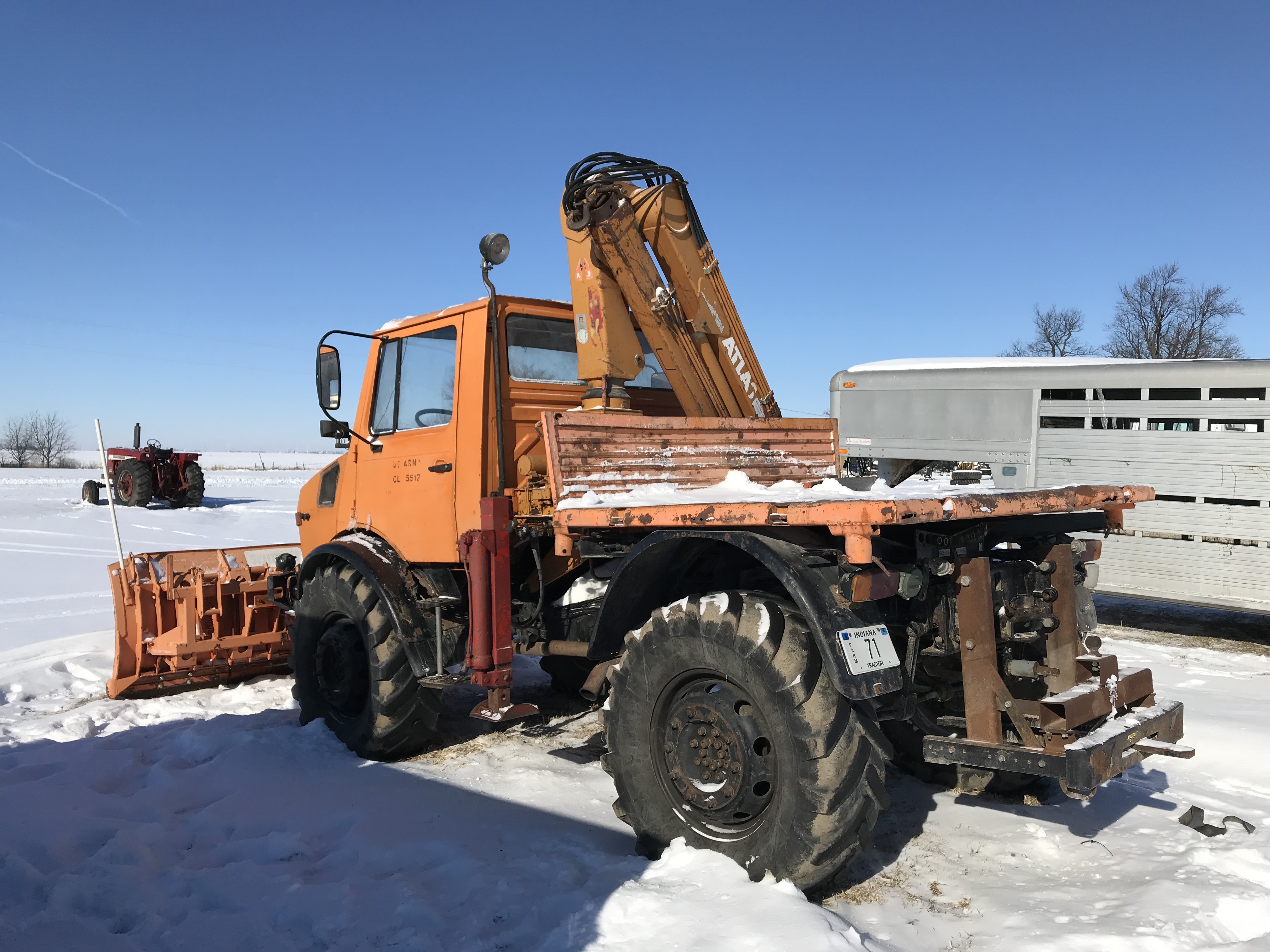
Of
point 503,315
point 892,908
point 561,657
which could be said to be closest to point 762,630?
point 892,908

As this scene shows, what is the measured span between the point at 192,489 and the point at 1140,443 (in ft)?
72.4

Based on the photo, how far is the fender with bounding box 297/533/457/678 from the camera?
5.05m

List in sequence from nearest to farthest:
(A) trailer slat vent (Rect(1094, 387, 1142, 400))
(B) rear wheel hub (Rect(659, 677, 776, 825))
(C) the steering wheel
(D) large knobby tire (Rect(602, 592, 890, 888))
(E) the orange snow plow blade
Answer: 1. (D) large knobby tire (Rect(602, 592, 890, 888))
2. (B) rear wheel hub (Rect(659, 677, 776, 825))
3. (C) the steering wheel
4. (E) the orange snow plow blade
5. (A) trailer slat vent (Rect(1094, 387, 1142, 400))

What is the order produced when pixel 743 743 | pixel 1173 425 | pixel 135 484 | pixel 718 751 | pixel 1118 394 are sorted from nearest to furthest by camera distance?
pixel 743 743
pixel 718 751
pixel 1173 425
pixel 1118 394
pixel 135 484

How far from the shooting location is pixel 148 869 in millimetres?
3645

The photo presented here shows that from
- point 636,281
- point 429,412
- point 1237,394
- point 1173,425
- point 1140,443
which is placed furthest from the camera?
point 1140,443

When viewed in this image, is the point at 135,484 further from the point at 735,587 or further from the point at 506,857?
the point at 735,587

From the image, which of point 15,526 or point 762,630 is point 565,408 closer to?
point 762,630

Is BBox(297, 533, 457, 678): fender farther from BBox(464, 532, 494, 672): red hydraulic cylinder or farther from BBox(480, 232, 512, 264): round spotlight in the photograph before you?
BBox(480, 232, 512, 264): round spotlight

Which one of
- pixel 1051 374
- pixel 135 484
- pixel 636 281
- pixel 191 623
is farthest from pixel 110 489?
pixel 135 484

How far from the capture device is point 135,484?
22281 millimetres

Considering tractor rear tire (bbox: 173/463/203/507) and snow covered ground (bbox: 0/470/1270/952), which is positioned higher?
tractor rear tire (bbox: 173/463/203/507)

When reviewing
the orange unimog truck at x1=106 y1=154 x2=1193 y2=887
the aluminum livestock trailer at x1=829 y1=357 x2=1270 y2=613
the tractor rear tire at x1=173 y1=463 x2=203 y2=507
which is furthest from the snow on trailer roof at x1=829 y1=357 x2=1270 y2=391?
the tractor rear tire at x1=173 y1=463 x2=203 y2=507

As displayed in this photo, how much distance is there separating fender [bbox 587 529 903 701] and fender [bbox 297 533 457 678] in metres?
1.25
